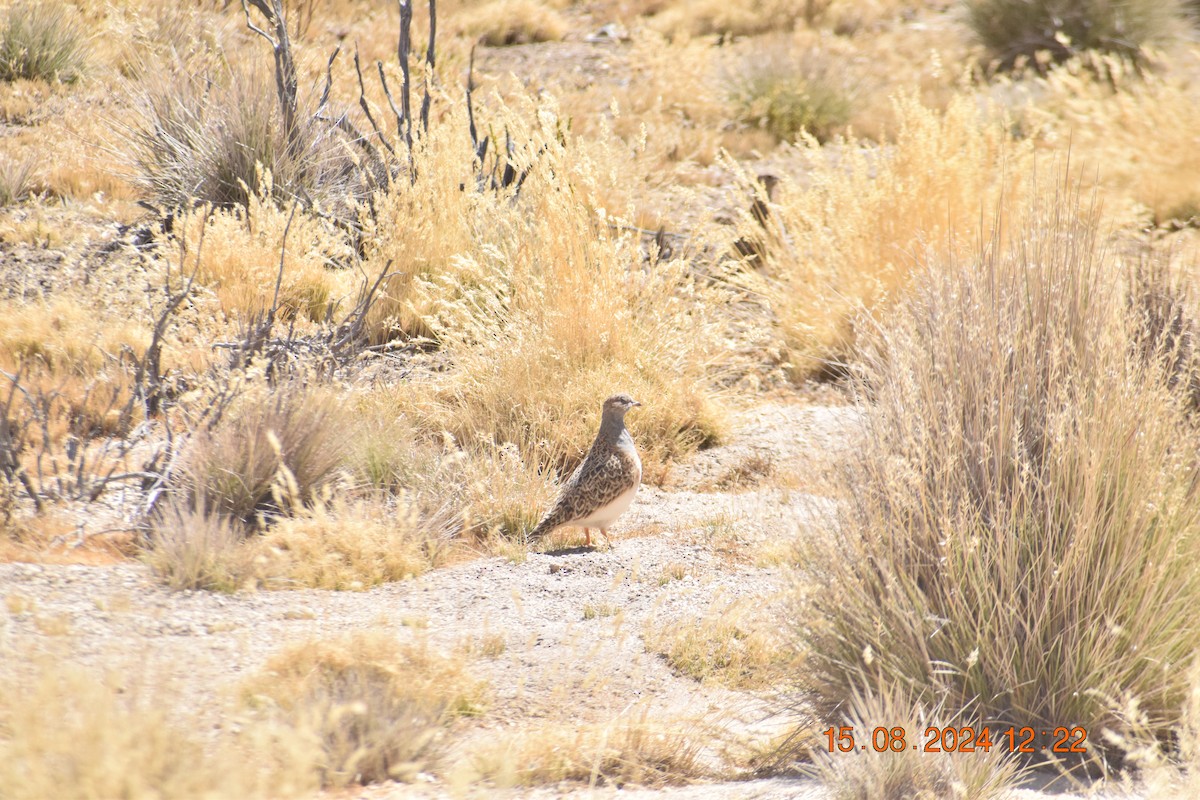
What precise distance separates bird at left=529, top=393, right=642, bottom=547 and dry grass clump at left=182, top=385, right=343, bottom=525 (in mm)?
1049

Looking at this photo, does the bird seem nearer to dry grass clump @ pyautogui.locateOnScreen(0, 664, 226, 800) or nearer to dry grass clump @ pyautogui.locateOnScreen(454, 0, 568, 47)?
dry grass clump @ pyautogui.locateOnScreen(0, 664, 226, 800)

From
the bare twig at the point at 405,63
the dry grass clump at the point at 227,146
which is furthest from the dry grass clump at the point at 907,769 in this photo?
the dry grass clump at the point at 227,146

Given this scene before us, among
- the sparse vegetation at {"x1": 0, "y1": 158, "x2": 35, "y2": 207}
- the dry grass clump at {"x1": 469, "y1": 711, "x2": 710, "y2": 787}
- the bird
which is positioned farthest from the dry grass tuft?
the sparse vegetation at {"x1": 0, "y1": 158, "x2": 35, "y2": 207}

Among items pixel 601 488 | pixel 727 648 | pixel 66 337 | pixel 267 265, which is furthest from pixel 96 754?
pixel 267 265

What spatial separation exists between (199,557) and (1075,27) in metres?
13.8

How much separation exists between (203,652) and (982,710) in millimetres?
2361

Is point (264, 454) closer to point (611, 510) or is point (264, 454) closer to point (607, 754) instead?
point (611, 510)

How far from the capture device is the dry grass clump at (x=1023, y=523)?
10.4 ft

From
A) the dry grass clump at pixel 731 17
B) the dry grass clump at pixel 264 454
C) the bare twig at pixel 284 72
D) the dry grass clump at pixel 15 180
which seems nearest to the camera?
the dry grass clump at pixel 264 454

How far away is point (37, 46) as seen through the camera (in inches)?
429

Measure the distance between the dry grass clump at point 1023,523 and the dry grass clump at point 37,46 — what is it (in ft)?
33.1

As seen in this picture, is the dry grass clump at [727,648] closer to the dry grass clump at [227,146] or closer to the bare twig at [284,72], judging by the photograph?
the dry grass clump at [227,146]

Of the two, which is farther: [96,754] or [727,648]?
[727,648]

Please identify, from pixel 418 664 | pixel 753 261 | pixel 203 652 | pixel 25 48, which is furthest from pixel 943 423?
pixel 25 48
